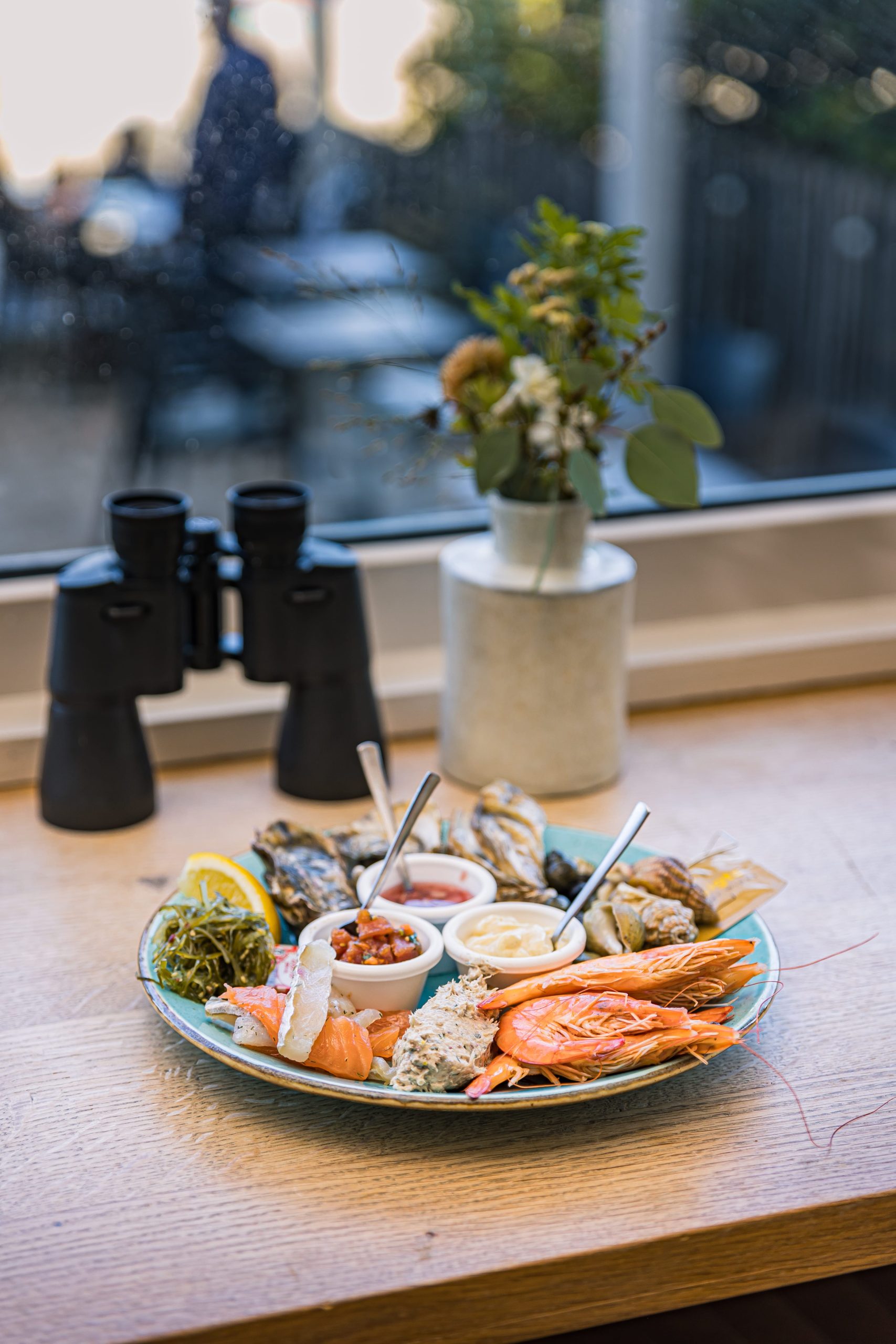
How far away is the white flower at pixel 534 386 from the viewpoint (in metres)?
1.04

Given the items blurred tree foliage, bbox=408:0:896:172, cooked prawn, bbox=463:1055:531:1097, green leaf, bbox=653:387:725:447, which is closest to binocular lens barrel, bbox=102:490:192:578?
green leaf, bbox=653:387:725:447

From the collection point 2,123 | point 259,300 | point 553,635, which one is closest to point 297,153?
point 259,300

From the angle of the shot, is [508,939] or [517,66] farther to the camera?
[517,66]

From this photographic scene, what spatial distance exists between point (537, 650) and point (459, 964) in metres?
0.38

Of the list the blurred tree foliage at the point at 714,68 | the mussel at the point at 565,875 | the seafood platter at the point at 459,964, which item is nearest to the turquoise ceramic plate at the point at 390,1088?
the seafood platter at the point at 459,964

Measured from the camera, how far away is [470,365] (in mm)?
1087

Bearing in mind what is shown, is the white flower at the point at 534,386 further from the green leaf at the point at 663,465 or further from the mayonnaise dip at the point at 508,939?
the mayonnaise dip at the point at 508,939

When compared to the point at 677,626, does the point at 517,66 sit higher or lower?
higher

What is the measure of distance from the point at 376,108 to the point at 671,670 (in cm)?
77

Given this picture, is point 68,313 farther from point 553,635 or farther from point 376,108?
point 553,635

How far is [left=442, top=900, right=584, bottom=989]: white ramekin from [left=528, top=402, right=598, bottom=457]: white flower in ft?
1.29

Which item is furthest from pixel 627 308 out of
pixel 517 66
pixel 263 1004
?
pixel 517 66

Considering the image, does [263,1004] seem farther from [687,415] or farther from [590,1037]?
[687,415]

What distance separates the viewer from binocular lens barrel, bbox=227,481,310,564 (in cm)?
108
